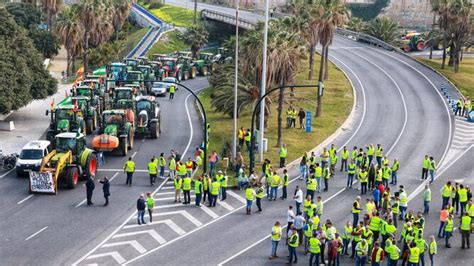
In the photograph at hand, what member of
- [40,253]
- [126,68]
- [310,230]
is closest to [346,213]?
[310,230]

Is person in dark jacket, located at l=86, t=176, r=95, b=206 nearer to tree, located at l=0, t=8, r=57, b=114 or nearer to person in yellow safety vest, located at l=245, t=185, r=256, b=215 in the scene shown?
person in yellow safety vest, located at l=245, t=185, r=256, b=215

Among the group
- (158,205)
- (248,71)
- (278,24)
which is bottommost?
(158,205)

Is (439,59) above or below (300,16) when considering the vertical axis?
below

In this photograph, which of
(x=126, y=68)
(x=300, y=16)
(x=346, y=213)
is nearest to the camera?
(x=346, y=213)

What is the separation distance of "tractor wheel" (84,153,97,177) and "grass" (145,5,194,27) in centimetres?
7581

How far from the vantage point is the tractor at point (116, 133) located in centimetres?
4269

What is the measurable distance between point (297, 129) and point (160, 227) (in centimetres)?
2259

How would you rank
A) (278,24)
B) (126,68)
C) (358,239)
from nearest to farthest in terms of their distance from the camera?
(358,239)
(278,24)
(126,68)

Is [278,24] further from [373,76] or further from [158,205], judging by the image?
[373,76]

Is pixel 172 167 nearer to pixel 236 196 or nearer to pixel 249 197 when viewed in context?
pixel 236 196

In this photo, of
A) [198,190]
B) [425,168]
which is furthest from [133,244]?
[425,168]

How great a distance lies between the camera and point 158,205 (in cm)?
3519

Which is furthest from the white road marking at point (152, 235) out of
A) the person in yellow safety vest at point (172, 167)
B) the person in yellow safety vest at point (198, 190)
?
the person in yellow safety vest at point (172, 167)

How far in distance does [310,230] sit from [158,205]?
9570mm
